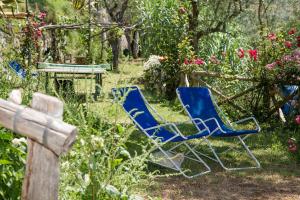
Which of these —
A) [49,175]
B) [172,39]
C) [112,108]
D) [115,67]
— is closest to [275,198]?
[112,108]

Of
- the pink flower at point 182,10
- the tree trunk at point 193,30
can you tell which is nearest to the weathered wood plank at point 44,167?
the tree trunk at point 193,30

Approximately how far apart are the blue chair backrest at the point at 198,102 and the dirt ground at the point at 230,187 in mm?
906

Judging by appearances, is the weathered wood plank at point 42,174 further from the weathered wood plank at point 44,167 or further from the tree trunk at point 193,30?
the tree trunk at point 193,30

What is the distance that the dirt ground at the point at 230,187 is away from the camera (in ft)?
16.2

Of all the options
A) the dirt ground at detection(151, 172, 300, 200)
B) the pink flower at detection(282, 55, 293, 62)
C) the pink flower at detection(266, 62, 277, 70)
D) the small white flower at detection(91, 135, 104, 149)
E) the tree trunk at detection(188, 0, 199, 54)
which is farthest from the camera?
the tree trunk at detection(188, 0, 199, 54)

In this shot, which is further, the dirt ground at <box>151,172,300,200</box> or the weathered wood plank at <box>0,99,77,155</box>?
the dirt ground at <box>151,172,300,200</box>

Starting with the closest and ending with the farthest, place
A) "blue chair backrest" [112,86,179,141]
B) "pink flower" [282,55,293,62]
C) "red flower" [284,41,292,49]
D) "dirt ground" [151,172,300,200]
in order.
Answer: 1. "dirt ground" [151,172,300,200]
2. "blue chair backrest" [112,86,179,141]
3. "pink flower" [282,55,293,62]
4. "red flower" [284,41,292,49]

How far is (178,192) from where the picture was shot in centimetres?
498

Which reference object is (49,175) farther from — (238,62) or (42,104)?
(238,62)

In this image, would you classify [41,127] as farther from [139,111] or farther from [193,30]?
[193,30]

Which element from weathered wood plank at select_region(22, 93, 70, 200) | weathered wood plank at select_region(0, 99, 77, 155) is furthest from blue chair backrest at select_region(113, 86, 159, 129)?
weathered wood plank at select_region(22, 93, 70, 200)

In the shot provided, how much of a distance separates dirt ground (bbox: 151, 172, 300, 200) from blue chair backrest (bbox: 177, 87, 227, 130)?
→ 0.91m

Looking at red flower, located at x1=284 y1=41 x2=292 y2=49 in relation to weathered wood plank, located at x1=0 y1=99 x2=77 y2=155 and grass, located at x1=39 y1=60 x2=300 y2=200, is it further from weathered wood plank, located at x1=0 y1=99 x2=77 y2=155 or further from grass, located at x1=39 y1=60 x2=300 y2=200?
weathered wood plank, located at x1=0 y1=99 x2=77 y2=155

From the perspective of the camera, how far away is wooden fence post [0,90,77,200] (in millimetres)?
1972
